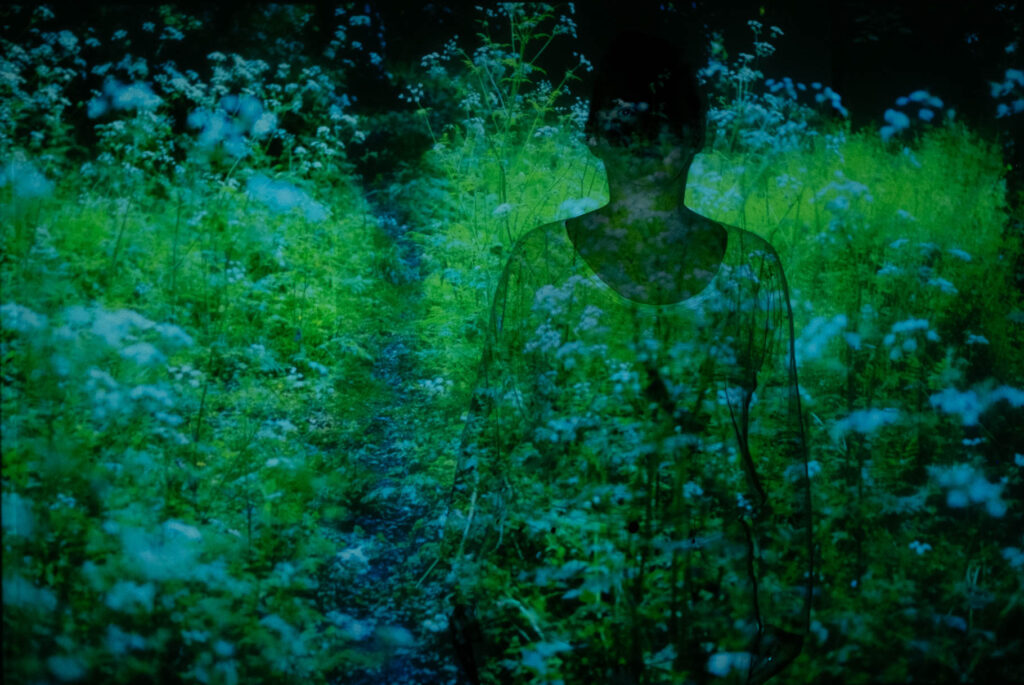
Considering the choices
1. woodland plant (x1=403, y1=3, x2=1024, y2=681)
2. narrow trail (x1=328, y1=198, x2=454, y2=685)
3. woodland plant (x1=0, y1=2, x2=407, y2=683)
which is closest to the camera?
woodland plant (x1=0, y1=2, x2=407, y2=683)

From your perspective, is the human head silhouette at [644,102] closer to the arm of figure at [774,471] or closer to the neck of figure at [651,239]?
the neck of figure at [651,239]

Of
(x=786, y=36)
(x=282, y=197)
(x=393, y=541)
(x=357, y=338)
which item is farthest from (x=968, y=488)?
(x=282, y=197)

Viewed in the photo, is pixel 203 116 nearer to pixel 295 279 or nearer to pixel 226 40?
pixel 226 40

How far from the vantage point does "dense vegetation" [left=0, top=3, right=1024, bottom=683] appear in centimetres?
185

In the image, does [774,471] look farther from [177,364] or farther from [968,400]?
[177,364]

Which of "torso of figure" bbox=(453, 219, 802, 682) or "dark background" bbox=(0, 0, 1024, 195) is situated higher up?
"dark background" bbox=(0, 0, 1024, 195)

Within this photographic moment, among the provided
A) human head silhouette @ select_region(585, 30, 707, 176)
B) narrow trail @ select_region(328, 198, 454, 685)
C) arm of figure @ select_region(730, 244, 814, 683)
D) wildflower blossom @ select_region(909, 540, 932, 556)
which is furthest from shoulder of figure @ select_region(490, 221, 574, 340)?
wildflower blossom @ select_region(909, 540, 932, 556)

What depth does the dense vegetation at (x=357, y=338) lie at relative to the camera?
6.07ft

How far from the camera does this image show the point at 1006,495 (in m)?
2.25

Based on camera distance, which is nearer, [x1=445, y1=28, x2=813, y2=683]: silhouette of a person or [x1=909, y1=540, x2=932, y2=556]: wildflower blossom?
[x1=445, y1=28, x2=813, y2=683]: silhouette of a person

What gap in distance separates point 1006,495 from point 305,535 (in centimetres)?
206

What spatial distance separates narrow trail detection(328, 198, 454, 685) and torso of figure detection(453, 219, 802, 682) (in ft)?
0.64

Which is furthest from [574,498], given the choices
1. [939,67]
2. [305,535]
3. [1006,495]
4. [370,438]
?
[939,67]

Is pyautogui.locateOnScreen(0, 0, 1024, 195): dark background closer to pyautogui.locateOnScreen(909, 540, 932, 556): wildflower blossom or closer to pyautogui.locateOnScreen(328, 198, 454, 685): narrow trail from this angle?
pyautogui.locateOnScreen(328, 198, 454, 685): narrow trail
